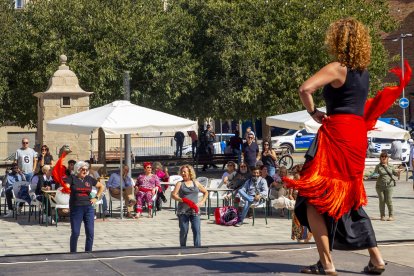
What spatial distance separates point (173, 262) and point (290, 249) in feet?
4.33

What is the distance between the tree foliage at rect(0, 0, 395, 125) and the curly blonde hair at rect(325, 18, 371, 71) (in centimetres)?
2461

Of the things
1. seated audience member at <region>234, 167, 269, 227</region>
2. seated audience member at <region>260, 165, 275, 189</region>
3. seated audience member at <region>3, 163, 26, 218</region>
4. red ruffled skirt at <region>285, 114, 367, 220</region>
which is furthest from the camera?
seated audience member at <region>3, 163, 26, 218</region>

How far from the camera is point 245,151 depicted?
91.8ft

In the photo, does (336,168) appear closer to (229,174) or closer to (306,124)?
(229,174)

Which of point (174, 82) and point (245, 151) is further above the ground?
point (174, 82)

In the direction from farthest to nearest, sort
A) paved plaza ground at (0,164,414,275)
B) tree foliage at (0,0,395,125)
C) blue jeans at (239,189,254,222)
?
tree foliage at (0,0,395,125)
blue jeans at (239,189,254,222)
paved plaza ground at (0,164,414,275)

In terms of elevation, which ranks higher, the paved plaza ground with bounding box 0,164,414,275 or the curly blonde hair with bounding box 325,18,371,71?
the curly blonde hair with bounding box 325,18,371,71

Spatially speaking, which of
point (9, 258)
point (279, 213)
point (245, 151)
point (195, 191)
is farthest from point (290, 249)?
point (245, 151)

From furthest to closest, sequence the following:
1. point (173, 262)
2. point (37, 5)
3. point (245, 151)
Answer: point (37, 5) < point (245, 151) < point (173, 262)

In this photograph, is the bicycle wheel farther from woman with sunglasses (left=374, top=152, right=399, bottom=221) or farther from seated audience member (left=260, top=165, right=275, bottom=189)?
woman with sunglasses (left=374, top=152, right=399, bottom=221)

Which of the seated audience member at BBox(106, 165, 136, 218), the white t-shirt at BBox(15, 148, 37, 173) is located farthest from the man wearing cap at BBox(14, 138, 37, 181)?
the seated audience member at BBox(106, 165, 136, 218)

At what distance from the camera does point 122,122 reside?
18.6 m

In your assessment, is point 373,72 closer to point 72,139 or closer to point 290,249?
point 72,139

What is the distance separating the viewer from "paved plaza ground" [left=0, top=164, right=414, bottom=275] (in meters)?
8.12
